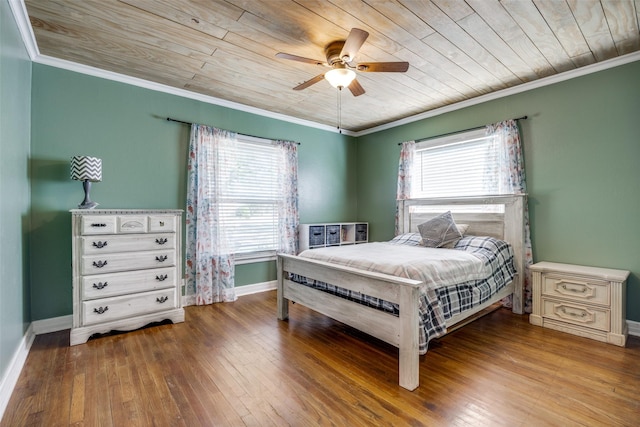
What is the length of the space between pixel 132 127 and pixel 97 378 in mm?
2509

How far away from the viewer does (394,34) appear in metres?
2.44

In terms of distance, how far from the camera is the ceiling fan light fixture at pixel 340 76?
2434 millimetres

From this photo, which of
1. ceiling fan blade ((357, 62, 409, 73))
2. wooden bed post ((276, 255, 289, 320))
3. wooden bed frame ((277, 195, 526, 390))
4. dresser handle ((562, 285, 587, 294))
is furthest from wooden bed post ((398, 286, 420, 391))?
dresser handle ((562, 285, 587, 294))

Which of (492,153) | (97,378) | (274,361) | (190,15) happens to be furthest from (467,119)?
(97,378)

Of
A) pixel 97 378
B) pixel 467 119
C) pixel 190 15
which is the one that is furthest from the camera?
pixel 467 119

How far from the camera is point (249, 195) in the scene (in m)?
4.23

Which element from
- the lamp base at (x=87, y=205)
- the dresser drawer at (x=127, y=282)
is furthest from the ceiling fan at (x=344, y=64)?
the dresser drawer at (x=127, y=282)

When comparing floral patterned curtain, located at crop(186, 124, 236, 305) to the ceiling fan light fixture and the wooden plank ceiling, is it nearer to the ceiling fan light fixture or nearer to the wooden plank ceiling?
the wooden plank ceiling

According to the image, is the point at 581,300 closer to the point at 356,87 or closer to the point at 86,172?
the point at 356,87

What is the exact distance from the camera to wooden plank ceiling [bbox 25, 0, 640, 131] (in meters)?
2.14

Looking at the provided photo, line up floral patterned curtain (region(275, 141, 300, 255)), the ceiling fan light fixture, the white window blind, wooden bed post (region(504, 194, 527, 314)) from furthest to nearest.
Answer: floral patterned curtain (region(275, 141, 300, 255))
the white window blind
wooden bed post (region(504, 194, 527, 314))
the ceiling fan light fixture

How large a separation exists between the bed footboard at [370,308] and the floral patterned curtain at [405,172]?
2186 mm

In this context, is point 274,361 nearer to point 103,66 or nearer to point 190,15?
point 190,15

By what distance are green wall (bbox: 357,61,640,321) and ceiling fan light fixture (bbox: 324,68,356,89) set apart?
229 cm
